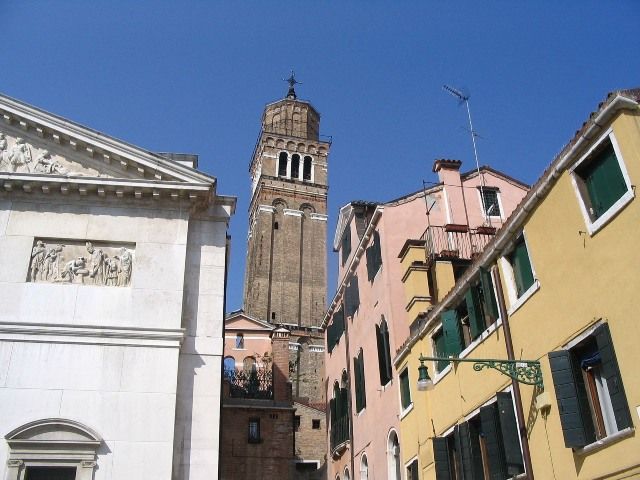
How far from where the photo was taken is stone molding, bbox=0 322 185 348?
14852 mm

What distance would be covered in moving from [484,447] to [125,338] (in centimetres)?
836

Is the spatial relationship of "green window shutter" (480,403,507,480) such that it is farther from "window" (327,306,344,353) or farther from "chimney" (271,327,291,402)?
"chimney" (271,327,291,402)

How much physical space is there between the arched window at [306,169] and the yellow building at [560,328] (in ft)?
176

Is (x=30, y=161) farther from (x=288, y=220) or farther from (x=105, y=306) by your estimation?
(x=288, y=220)

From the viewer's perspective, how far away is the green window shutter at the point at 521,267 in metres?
11.7

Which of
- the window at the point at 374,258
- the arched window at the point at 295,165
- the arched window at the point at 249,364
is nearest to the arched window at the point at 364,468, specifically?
the window at the point at 374,258

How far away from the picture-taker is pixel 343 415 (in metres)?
23.3

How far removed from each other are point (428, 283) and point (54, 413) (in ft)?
31.5

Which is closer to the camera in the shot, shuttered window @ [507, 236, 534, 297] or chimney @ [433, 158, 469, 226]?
shuttered window @ [507, 236, 534, 297]

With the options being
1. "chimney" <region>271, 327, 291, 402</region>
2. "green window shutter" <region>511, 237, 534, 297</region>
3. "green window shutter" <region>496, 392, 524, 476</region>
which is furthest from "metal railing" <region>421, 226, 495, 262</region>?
"chimney" <region>271, 327, 291, 402</region>

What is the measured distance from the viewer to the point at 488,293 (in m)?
12.9

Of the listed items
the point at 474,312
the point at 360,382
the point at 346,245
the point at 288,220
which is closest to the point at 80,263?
the point at 474,312

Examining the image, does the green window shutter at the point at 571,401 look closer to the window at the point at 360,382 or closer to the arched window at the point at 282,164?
the window at the point at 360,382

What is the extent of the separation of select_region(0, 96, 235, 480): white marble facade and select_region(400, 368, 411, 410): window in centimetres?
499
